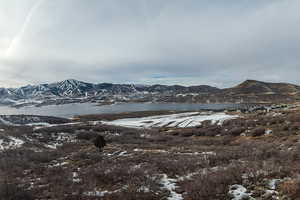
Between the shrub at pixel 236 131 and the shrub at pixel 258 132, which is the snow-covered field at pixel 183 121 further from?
the shrub at pixel 258 132

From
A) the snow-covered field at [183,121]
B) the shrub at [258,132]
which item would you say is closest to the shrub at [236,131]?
the shrub at [258,132]

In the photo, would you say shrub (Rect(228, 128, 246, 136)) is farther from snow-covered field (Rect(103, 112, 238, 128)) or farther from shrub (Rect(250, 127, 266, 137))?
snow-covered field (Rect(103, 112, 238, 128))

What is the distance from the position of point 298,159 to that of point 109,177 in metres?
10.0

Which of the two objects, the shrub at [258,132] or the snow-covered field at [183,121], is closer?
the shrub at [258,132]

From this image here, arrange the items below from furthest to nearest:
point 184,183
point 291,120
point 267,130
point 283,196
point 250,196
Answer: point 291,120, point 267,130, point 184,183, point 250,196, point 283,196

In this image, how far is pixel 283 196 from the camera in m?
7.52

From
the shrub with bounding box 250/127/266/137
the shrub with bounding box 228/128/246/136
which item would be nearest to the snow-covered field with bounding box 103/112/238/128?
the shrub with bounding box 228/128/246/136

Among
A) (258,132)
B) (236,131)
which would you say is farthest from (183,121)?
(258,132)

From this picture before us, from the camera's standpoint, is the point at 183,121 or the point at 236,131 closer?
the point at 236,131

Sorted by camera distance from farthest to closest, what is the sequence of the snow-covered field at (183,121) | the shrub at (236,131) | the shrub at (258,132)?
the snow-covered field at (183,121) → the shrub at (236,131) → the shrub at (258,132)

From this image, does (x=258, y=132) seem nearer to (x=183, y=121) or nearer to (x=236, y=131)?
(x=236, y=131)

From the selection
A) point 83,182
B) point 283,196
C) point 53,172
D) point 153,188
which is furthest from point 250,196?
point 53,172

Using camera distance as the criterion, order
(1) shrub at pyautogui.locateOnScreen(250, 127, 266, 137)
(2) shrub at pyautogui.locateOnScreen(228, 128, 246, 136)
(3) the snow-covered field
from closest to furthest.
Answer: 1. (1) shrub at pyautogui.locateOnScreen(250, 127, 266, 137)
2. (2) shrub at pyautogui.locateOnScreen(228, 128, 246, 136)
3. (3) the snow-covered field

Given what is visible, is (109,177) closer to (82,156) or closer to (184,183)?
(184,183)
